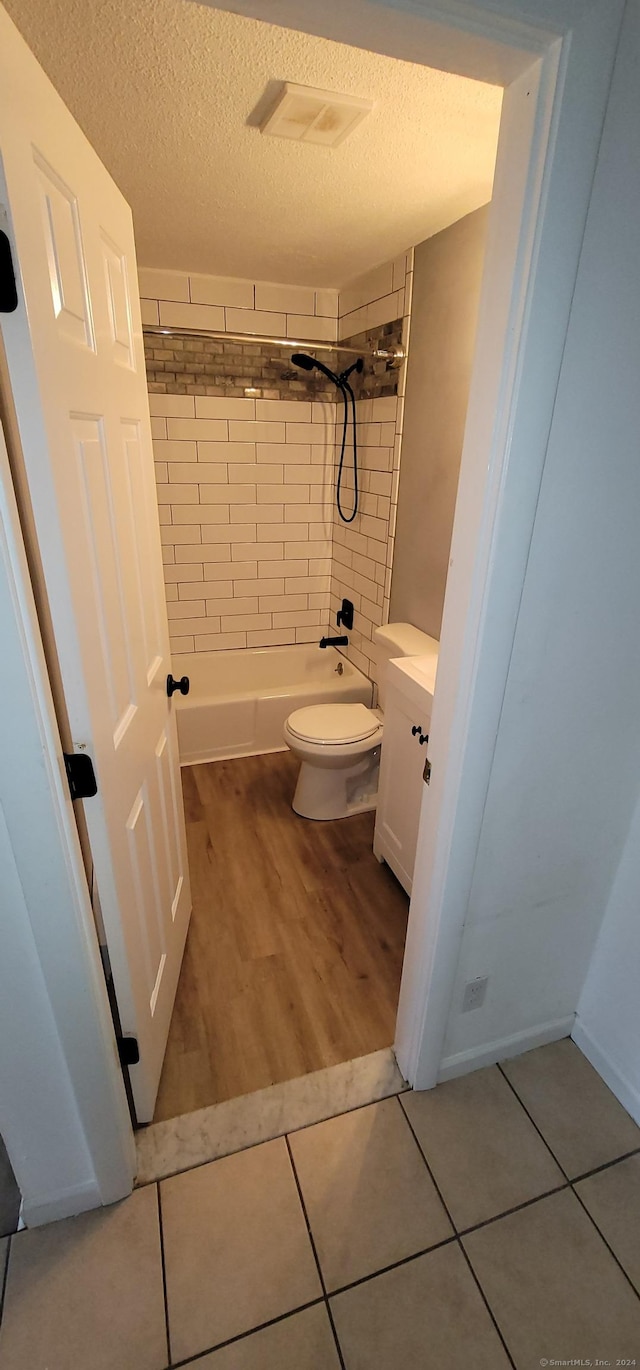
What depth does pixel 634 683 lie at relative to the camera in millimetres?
1182

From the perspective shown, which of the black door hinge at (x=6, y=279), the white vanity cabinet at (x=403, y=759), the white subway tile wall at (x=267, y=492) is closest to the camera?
the black door hinge at (x=6, y=279)

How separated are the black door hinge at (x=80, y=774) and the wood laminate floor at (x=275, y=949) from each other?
0.95 meters

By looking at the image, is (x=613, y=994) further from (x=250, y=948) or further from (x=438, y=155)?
(x=438, y=155)

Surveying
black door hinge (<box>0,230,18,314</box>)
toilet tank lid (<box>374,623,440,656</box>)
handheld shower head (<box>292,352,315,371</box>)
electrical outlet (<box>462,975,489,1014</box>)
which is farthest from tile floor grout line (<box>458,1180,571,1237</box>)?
handheld shower head (<box>292,352,315,371</box>)

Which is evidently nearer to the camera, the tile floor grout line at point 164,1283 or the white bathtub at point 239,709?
the tile floor grout line at point 164,1283

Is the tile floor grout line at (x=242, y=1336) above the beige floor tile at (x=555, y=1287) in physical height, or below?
above

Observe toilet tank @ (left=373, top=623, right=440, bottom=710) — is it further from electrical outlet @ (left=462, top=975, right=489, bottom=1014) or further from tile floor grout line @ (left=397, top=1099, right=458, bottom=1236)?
tile floor grout line @ (left=397, top=1099, right=458, bottom=1236)

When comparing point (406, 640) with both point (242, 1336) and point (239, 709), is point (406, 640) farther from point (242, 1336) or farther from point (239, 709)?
point (242, 1336)

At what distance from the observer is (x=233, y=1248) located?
117cm

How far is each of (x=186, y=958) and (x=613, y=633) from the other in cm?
154

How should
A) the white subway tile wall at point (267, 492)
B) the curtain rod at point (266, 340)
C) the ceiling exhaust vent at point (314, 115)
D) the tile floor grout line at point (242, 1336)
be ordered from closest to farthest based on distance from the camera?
the tile floor grout line at point (242, 1336) → the ceiling exhaust vent at point (314, 115) → the curtain rod at point (266, 340) → the white subway tile wall at point (267, 492)

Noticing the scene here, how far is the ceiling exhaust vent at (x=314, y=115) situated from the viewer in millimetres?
1253

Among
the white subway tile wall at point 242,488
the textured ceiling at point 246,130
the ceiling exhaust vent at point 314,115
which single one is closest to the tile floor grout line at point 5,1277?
the textured ceiling at point 246,130

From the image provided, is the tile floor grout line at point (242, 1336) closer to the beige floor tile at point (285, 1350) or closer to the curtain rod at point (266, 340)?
the beige floor tile at point (285, 1350)
